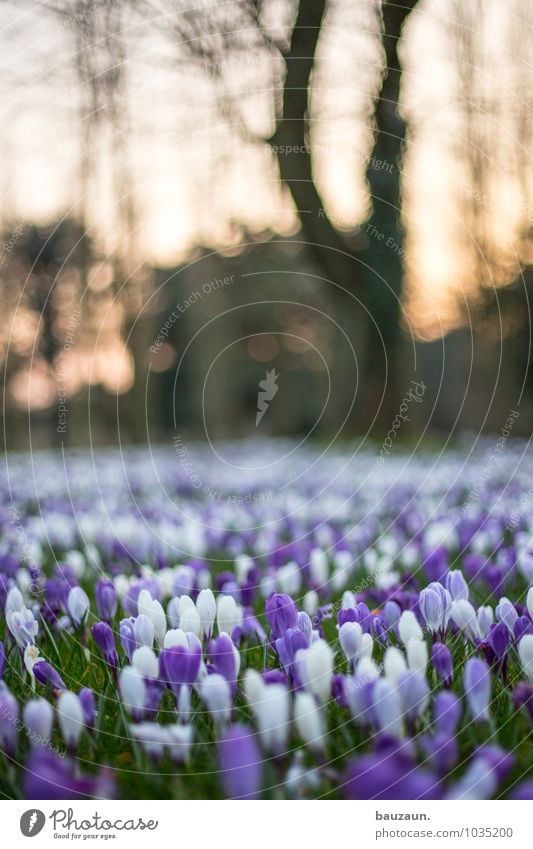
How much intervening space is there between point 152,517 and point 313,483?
2.18 metres

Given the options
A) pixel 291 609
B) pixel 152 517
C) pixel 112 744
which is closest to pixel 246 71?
pixel 152 517

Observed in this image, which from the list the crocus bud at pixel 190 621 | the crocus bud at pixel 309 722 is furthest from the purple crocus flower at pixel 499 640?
the crocus bud at pixel 190 621

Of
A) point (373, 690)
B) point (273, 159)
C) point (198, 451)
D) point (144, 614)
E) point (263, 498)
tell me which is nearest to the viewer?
point (373, 690)

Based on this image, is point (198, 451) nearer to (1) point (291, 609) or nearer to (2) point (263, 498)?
(2) point (263, 498)

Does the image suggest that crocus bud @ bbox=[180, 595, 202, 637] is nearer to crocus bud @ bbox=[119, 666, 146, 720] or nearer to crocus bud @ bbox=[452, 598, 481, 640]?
crocus bud @ bbox=[119, 666, 146, 720]

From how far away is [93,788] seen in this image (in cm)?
170

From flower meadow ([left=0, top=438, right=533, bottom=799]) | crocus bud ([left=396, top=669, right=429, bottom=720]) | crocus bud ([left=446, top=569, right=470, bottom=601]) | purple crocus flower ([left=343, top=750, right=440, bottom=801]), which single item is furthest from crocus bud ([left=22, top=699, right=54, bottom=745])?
crocus bud ([left=446, top=569, right=470, bottom=601])

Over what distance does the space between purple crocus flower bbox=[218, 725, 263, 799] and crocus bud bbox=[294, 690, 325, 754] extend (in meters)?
0.11

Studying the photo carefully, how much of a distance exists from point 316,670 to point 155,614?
1.88ft

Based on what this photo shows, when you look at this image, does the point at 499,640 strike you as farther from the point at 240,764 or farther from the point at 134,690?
the point at 134,690

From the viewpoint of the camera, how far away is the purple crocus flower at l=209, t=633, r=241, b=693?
176 centimetres

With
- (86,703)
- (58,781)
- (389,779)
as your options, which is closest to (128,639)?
(86,703)
